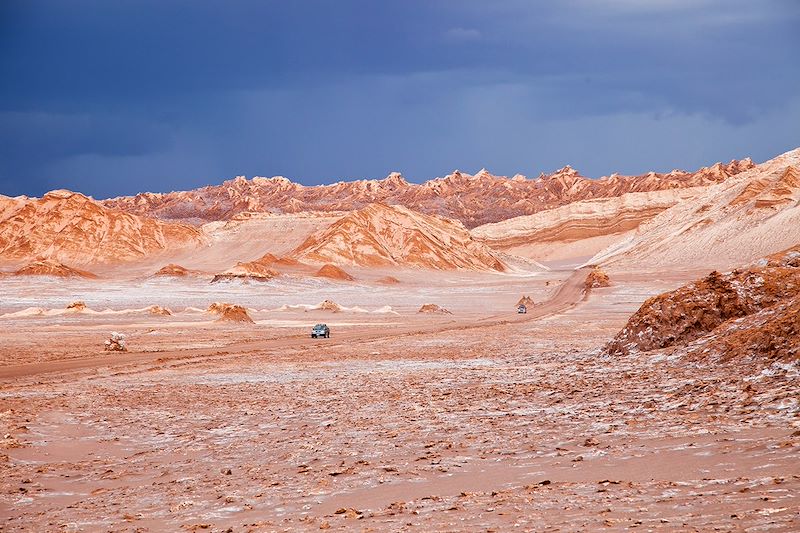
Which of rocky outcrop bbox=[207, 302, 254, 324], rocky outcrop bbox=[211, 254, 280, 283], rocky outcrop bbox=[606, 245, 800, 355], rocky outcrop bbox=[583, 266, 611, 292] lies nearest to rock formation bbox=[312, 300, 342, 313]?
rocky outcrop bbox=[207, 302, 254, 324]

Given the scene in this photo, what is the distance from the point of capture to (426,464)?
33.5 feet

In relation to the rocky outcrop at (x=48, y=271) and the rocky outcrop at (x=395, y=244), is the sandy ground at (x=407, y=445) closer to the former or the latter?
the rocky outcrop at (x=48, y=271)

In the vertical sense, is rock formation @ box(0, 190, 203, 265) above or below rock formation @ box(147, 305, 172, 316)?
above

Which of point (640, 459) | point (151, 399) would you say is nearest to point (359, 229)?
point (151, 399)

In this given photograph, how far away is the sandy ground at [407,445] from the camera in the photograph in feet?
25.1

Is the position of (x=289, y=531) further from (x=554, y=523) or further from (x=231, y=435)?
(x=231, y=435)

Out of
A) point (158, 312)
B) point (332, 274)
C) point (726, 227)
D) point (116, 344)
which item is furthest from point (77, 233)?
point (116, 344)

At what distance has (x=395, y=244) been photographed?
159m

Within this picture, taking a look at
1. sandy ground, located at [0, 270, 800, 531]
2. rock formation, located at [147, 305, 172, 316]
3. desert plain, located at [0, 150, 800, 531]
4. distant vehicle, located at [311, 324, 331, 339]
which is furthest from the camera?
rock formation, located at [147, 305, 172, 316]

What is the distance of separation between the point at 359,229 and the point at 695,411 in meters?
149

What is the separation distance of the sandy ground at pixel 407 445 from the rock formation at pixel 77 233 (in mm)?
141628

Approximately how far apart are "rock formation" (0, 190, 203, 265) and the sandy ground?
465 feet

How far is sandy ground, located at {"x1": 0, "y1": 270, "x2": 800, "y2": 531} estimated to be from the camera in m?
7.65

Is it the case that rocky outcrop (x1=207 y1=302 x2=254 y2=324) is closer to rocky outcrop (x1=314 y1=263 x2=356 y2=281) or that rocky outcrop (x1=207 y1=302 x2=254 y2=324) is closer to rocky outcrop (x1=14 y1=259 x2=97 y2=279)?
rocky outcrop (x1=314 y1=263 x2=356 y2=281)
